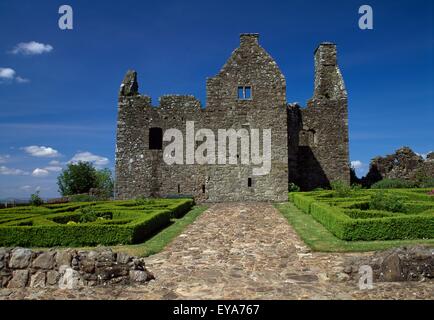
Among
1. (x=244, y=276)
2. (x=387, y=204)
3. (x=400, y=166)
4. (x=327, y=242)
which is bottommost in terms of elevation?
(x=244, y=276)

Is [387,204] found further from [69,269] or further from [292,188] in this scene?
[69,269]

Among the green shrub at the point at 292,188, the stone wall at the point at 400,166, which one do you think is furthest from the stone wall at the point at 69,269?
the stone wall at the point at 400,166

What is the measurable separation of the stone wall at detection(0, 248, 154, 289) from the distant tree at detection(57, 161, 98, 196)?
29988 mm

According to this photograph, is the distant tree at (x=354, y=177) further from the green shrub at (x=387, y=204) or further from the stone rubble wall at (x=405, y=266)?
the stone rubble wall at (x=405, y=266)

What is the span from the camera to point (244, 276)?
822 cm

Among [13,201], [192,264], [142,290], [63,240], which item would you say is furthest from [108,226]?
[13,201]

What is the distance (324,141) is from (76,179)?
23.3 meters

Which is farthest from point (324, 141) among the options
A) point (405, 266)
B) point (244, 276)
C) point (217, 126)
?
point (244, 276)

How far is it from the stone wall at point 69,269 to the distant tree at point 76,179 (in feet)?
98.4

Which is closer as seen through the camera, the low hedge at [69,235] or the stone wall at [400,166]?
the low hedge at [69,235]

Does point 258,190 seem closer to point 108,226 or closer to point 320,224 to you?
point 320,224

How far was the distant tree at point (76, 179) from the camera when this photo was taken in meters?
36.9

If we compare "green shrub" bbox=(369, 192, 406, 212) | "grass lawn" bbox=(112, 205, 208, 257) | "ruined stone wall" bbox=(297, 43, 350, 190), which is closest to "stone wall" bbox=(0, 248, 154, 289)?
"grass lawn" bbox=(112, 205, 208, 257)
